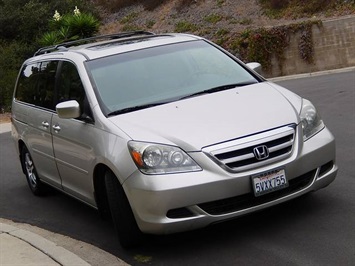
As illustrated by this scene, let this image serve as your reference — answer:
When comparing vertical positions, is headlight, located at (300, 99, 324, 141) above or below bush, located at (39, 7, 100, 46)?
above

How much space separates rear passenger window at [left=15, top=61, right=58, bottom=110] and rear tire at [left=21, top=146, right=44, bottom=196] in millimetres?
679

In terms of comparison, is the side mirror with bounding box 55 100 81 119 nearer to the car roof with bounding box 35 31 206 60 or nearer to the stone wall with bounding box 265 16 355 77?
the car roof with bounding box 35 31 206 60

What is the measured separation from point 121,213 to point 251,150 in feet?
3.81

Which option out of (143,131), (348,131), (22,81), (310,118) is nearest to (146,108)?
(143,131)

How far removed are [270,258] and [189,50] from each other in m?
2.50

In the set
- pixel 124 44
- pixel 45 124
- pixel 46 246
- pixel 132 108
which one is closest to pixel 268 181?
pixel 132 108

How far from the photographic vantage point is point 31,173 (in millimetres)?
7887

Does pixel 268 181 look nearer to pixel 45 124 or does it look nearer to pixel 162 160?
pixel 162 160

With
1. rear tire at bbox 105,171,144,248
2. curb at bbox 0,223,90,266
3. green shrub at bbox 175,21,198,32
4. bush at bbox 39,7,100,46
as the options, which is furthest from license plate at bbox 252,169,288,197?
green shrub at bbox 175,21,198,32

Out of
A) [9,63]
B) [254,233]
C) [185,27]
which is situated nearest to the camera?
[254,233]

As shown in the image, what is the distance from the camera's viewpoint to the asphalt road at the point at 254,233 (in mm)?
4852

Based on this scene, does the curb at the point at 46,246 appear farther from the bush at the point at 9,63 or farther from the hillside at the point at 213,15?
the hillside at the point at 213,15

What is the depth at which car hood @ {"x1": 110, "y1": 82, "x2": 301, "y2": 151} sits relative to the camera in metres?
4.99

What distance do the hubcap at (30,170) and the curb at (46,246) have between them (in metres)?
1.16
